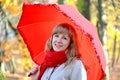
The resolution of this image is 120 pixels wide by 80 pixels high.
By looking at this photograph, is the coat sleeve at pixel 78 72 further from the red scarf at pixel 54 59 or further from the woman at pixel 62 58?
the red scarf at pixel 54 59

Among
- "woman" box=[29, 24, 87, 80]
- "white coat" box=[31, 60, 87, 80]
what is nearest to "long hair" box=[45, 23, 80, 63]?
"woman" box=[29, 24, 87, 80]

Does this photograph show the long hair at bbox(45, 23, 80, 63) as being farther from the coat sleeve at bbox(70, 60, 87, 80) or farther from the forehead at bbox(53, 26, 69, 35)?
the coat sleeve at bbox(70, 60, 87, 80)

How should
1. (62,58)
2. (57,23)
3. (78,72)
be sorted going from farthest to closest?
(57,23) < (62,58) < (78,72)

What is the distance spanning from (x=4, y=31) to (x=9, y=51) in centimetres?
135

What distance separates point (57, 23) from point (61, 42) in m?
0.62

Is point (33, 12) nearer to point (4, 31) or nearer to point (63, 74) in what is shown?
point (63, 74)

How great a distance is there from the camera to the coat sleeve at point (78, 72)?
4.61m

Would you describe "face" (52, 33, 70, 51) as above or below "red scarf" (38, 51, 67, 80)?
above

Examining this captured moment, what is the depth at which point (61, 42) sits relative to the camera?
4.80m

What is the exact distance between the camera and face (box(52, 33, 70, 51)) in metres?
4.80

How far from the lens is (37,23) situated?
5555mm

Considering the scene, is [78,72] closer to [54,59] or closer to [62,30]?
[54,59]

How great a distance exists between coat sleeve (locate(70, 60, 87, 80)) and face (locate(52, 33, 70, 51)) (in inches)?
9.4

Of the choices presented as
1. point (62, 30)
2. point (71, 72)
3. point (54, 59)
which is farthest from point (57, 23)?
point (71, 72)
